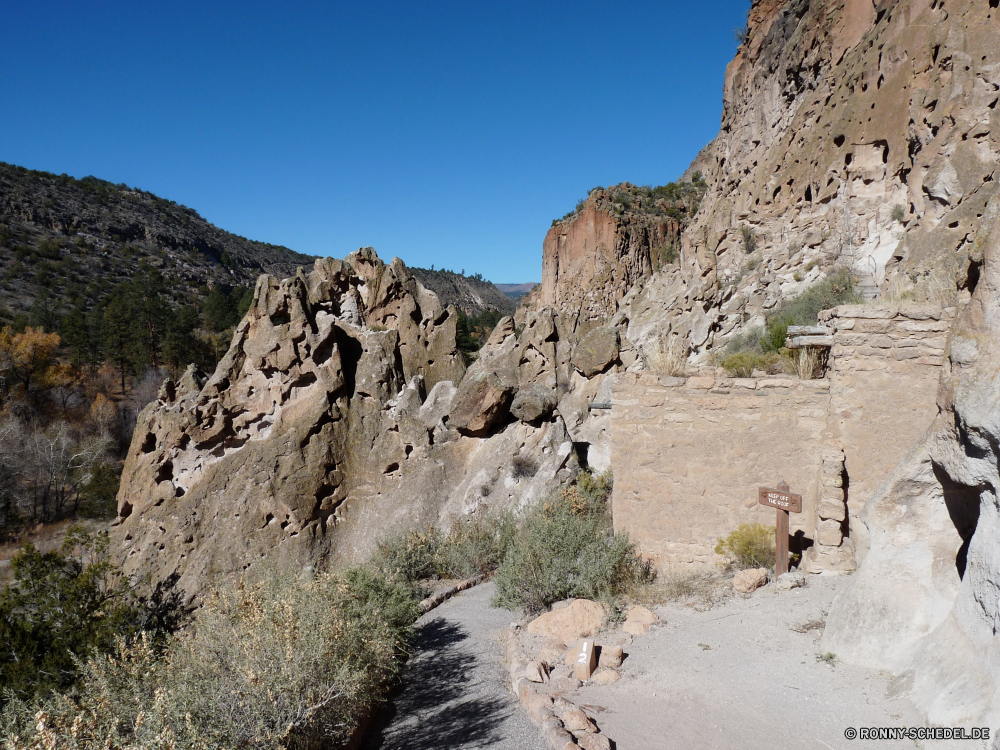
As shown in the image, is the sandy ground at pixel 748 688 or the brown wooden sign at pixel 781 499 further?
the brown wooden sign at pixel 781 499

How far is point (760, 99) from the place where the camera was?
23.1 m

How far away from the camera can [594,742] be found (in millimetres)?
3406

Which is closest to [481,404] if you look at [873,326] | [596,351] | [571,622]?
[596,351]

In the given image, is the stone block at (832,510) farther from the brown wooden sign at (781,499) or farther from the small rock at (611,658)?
the small rock at (611,658)

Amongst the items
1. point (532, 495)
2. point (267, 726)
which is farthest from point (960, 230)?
point (267, 726)

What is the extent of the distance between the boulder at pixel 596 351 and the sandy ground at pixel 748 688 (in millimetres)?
5495

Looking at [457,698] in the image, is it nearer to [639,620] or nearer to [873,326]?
[639,620]

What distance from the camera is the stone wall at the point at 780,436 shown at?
5.04 m

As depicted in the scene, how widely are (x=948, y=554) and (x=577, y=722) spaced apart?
8.51 ft

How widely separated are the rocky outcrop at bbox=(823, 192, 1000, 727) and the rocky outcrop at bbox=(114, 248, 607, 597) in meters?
5.32

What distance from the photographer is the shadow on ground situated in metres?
3.93

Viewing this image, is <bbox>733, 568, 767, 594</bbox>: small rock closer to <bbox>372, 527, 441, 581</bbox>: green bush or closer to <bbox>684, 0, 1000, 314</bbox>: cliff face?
<bbox>684, 0, 1000, 314</bbox>: cliff face

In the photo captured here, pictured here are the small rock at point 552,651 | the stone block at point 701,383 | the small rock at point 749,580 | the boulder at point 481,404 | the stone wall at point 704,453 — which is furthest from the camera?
the boulder at point 481,404

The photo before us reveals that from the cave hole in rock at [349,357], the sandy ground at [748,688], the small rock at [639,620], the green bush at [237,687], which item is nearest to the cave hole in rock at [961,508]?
the sandy ground at [748,688]
